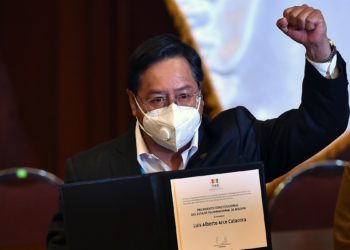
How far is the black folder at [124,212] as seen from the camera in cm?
129

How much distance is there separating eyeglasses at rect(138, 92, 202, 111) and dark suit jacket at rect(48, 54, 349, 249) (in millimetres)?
116

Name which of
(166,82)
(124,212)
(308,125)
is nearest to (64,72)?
(166,82)

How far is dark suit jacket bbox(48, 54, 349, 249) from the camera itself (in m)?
1.53

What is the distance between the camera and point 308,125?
1.59 metres

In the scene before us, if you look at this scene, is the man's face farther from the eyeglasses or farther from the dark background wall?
the dark background wall

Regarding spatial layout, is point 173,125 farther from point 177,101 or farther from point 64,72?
point 64,72

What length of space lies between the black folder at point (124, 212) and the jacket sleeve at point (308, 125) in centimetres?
33

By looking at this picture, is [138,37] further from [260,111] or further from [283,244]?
[283,244]

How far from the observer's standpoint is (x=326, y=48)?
57.8 inches

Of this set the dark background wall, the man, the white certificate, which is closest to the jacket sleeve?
the man

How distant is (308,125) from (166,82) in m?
0.39

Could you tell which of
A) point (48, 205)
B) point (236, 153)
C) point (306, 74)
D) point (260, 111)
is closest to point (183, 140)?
point (236, 153)

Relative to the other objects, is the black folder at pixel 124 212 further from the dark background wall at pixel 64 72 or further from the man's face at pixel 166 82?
the dark background wall at pixel 64 72

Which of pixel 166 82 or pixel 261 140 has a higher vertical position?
pixel 166 82
